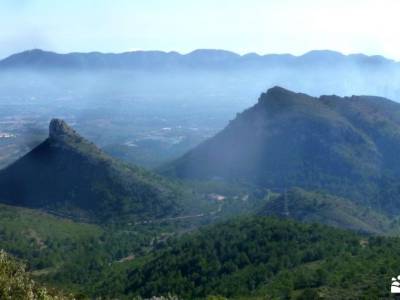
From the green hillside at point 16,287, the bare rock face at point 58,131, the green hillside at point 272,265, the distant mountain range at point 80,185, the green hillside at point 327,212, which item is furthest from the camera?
the bare rock face at point 58,131

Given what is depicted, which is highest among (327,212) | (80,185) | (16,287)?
(16,287)

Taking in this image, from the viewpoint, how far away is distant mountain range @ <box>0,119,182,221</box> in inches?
6353

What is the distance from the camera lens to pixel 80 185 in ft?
545

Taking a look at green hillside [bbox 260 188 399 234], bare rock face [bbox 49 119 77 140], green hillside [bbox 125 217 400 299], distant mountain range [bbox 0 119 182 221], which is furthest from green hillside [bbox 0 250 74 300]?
Answer: bare rock face [bbox 49 119 77 140]

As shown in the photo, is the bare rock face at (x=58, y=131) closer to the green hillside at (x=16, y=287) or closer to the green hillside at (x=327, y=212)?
the green hillside at (x=327, y=212)

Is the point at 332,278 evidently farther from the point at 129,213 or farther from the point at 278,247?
the point at 129,213

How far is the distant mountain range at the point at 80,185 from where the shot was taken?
529ft

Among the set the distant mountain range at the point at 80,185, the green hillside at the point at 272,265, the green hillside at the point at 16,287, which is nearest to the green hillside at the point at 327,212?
the green hillside at the point at 272,265

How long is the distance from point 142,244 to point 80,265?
20.1 meters

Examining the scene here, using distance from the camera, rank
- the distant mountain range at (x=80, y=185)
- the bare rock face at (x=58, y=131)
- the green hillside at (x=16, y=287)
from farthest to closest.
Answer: the bare rock face at (x=58, y=131), the distant mountain range at (x=80, y=185), the green hillside at (x=16, y=287)

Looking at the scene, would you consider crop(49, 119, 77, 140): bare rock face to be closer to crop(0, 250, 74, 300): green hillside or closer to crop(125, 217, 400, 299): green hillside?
crop(125, 217, 400, 299): green hillside

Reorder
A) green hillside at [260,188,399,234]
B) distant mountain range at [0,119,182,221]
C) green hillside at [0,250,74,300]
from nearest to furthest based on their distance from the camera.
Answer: green hillside at [0,250,74,300] < green hillside at [260,188,399,234] < distant mountain range at [0,119,182,221]

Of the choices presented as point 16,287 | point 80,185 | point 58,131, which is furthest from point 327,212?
point 16,287

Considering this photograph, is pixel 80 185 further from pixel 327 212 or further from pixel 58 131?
pixel 327 212
